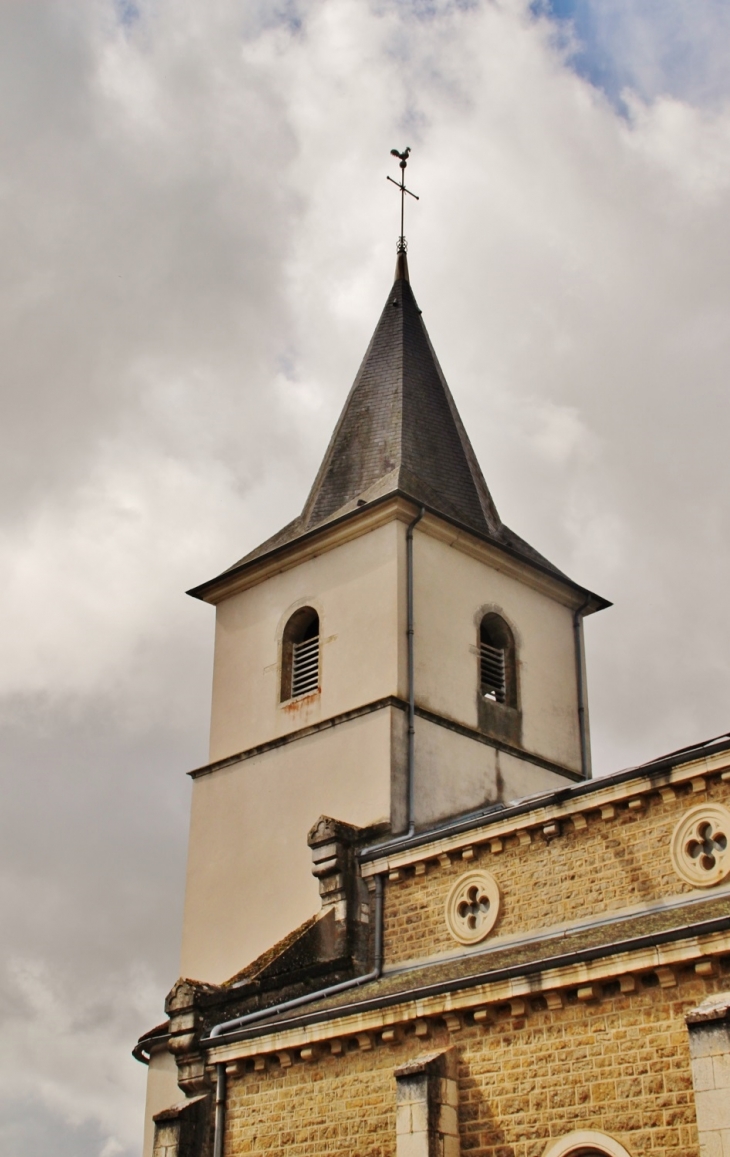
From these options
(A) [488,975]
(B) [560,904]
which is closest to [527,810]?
(B) [560,904]

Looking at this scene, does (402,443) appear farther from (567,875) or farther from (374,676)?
(567,875)

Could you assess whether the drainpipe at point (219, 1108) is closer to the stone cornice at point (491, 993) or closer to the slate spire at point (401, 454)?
the stone cornice at point (491, 993)

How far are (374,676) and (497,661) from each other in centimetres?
268

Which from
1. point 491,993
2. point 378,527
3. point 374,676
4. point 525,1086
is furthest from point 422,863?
point 378,527

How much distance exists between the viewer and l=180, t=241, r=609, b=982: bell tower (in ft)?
62.5

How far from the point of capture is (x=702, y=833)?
45.2ft

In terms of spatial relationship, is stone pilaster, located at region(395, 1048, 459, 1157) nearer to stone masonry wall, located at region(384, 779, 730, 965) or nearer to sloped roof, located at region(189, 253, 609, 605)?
stone masonry wall, located at region(384, 779, 730, 965)

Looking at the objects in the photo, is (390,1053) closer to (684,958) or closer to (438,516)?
(684,958)

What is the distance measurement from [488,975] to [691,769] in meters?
3.25

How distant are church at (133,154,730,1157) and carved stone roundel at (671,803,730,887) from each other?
2 centimetres

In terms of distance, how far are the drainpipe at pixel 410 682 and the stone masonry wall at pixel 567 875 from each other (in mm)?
1887

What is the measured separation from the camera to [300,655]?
69.9 feet

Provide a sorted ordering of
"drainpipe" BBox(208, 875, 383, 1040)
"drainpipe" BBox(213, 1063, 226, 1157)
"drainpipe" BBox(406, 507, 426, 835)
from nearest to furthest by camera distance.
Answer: "drainpipe" BBox(213, 1063, 226, 1157)
"drainpipe" BBox(208, 875, 383, 1040)
"drainpipe" BBox(406, 507, 426, 835)

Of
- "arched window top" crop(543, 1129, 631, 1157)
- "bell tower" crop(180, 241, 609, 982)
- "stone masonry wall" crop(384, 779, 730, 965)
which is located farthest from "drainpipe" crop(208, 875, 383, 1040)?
"arched window top" crop(543, 1129, 631, 1157)
